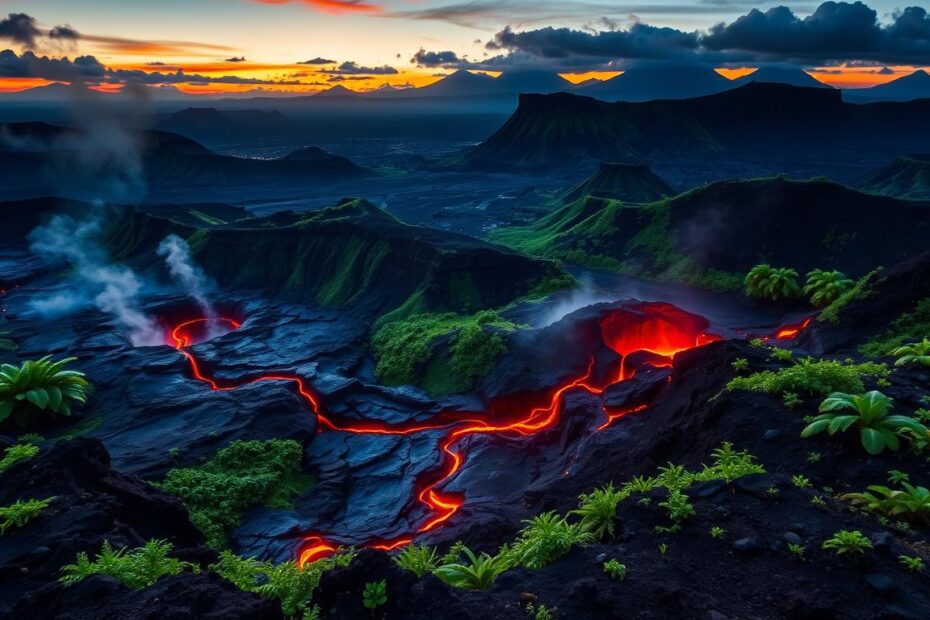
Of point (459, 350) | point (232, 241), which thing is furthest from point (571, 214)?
point (459, 350)

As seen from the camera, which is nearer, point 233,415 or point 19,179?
point 233,415

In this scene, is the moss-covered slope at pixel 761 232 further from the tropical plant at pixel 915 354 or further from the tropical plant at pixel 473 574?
the tropical plant at pixel 473 574

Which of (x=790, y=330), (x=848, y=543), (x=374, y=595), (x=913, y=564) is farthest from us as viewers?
(x=790, y=330)

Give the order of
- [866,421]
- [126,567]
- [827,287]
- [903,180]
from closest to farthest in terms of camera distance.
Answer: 1. [126,567]
2. [866,421]
3. [827,287]
4. [903,180]

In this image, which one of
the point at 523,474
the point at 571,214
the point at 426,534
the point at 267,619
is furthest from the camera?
the point at 571,214

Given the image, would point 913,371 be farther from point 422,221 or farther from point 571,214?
point 422,221

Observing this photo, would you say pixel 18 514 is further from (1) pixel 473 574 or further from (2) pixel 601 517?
(2) pixel 601 517

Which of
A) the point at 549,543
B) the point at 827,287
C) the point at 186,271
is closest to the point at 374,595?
the point at 549,543
